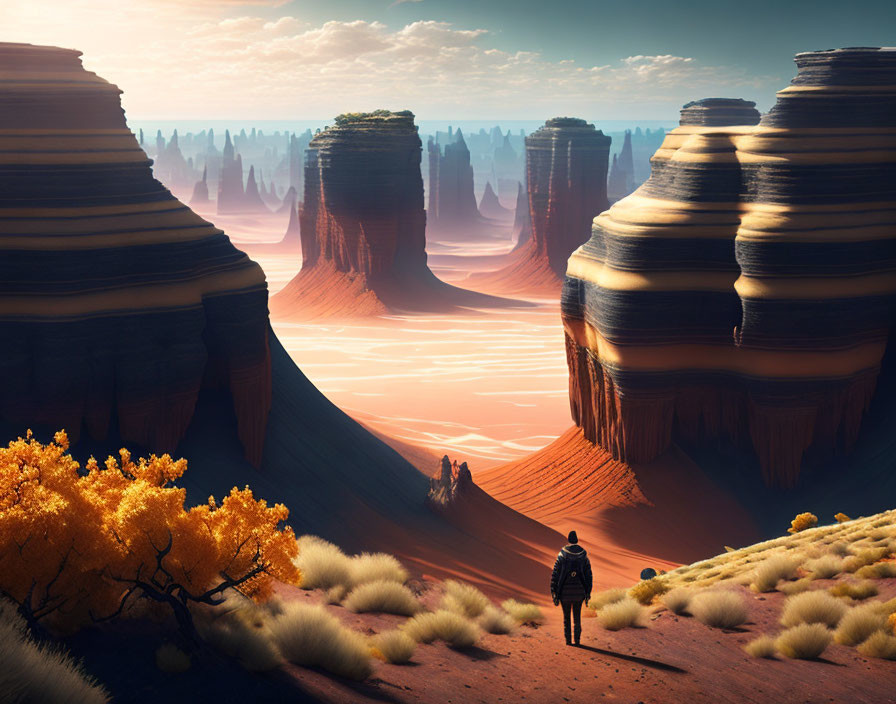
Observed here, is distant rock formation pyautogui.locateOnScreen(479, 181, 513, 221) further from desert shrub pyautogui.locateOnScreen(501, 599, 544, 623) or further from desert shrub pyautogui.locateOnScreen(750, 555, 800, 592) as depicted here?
desert shrub pyautogui.locateOnScreen(501, 599, 544, 623)

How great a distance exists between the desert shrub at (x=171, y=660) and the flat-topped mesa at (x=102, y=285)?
27.6 feet

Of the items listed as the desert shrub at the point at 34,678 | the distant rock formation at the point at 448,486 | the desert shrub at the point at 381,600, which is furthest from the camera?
the distant rock formation at the point at 448,486

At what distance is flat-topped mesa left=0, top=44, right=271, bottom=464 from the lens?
53.9 feet

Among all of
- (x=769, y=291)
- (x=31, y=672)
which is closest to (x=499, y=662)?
(x=31, y=672)

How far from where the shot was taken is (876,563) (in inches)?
563

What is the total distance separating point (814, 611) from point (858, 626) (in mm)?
704

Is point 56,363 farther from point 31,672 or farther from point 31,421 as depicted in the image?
point 31,672

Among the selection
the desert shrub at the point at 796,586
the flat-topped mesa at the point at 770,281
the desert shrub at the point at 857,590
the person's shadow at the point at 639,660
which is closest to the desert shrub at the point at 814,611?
the desert shrub at the point at 857,590

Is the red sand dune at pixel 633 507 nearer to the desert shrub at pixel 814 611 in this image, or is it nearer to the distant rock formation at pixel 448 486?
the distant rock formation at pixel 448 486

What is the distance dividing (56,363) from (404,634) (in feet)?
27.4

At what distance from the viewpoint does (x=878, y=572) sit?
545 inches

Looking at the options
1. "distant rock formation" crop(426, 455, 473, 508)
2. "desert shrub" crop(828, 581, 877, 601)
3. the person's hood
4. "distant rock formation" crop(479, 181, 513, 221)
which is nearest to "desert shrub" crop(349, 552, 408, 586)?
the person's hood

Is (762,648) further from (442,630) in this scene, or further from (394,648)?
(394,648)

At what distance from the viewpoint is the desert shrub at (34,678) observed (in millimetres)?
7145
